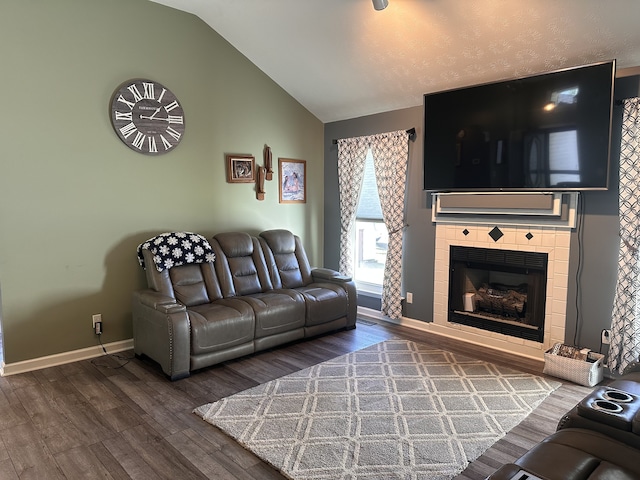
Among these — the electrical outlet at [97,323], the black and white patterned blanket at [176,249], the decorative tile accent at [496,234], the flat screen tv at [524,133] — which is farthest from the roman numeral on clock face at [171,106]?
the decorative tile accent at [496,234]

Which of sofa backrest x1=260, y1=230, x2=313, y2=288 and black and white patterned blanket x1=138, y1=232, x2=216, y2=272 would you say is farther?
sofa backrest x1=260, y1=230, x2=313, y2=288

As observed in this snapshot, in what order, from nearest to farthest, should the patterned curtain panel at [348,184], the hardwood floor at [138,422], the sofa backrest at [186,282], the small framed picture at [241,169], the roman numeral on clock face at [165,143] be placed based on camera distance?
the hardwood floor at [138,422], the sofa backrest at [186,282], the roman numeral on clock face at [165,143], the small framed picture at [241,169], the patterned curtain panel at [348,184]

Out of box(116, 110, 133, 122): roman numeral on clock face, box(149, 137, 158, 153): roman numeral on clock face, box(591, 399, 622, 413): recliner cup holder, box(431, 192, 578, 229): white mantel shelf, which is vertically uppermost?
box(116, 110, 133, 122): roman numeral on clock face

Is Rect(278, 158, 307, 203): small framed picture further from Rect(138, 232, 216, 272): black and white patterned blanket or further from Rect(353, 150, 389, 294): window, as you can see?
Rect(138, 232, 216, 272): black and white patterned blanket

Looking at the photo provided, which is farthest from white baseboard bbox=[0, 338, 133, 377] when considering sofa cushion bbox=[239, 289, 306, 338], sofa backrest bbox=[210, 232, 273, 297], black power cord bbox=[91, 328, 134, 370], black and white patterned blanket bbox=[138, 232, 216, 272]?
sofa cushion bbox=[239, 289, 306, 338]

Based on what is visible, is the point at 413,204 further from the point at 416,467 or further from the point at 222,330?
the point at 416,467

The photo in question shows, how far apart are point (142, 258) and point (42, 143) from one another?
123cm

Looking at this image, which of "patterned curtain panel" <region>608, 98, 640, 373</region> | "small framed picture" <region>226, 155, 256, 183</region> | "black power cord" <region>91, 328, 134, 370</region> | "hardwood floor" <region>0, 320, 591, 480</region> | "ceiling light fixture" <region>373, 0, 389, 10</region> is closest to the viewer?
"hardwood floor" <region>0, 320, 591, 480</region>

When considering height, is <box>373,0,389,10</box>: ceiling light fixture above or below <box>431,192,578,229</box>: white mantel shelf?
above

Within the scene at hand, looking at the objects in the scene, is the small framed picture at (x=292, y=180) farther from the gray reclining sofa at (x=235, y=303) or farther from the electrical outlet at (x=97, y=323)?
the electrical outlet at (x=97, y=323)

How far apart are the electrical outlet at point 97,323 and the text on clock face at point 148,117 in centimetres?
158

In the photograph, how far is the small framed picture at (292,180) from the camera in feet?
17.3

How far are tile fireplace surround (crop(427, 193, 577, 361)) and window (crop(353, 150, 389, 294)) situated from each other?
0.84 meters

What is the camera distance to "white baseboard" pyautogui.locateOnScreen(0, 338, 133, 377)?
3.47m
